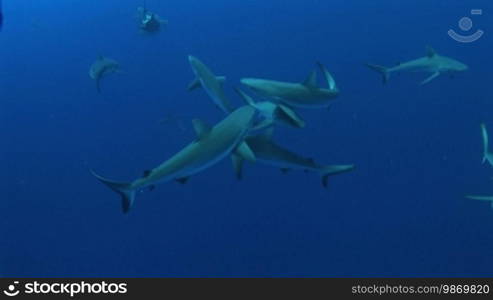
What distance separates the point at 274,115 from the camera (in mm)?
2133

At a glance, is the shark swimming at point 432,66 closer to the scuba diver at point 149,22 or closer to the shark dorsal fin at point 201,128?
the scuba diver at point 149,22

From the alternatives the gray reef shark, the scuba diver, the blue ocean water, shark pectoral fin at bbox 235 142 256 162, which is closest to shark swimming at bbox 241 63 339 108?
the gray reef shark

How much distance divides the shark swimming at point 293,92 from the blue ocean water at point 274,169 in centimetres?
148

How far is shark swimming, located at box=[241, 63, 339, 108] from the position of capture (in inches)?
90.2

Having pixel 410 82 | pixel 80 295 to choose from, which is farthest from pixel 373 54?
pixel 80 295

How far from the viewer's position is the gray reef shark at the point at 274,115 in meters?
2.08

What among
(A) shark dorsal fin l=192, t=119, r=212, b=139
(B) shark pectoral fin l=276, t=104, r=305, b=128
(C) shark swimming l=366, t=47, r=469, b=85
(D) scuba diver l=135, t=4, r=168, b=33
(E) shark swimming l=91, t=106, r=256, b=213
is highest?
(D) scuba diver l=135, t=4, r=168, b=33

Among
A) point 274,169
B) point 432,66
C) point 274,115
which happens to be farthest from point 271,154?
point 274,169

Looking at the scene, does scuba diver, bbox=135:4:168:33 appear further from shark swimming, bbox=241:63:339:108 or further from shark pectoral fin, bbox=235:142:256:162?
shark pectoral fin, bbox=235:142:256:162

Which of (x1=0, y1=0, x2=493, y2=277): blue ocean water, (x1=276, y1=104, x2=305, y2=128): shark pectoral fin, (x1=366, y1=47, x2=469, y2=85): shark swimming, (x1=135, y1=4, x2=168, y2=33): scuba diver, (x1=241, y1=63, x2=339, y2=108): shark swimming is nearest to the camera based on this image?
(x1=276, y1=104, x2=305, y2=128): shark pectoral fin

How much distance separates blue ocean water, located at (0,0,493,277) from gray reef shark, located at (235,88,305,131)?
5.22 ft

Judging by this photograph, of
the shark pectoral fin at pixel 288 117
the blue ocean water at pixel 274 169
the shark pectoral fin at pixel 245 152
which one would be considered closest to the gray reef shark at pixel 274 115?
the shark pectoral fin at pixel 288 117

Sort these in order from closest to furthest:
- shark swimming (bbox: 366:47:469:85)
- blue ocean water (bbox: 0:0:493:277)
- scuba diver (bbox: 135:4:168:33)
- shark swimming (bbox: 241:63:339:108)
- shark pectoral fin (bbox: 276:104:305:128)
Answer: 1. shark pectoral fin (bbox: 276:104:305:128)
2. shark swimming (bbox: 241:63:339:108)
3. shark swimming (bbox: 366:47:469:85)
4. scuba diver (bbox: 135:4:168:33)
5. blue ocean water (bbox: 0:0:493:277)

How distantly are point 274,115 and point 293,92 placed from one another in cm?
23
